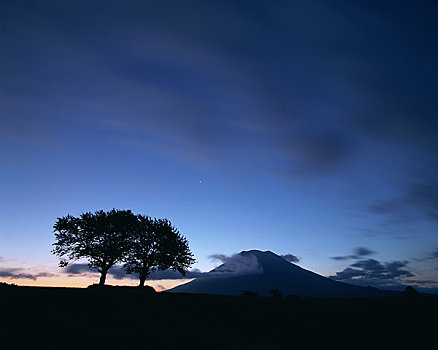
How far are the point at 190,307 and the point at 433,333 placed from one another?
1776cm

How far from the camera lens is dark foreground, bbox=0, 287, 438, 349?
1759 cm

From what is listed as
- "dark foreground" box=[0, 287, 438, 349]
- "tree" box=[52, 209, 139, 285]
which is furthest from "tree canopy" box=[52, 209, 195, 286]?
"dark foreground" box=[0, 287, 438, 349]

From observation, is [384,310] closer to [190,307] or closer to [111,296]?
[190,307]

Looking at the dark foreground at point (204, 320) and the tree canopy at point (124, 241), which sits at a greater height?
the tree canopy at point (124, 241)

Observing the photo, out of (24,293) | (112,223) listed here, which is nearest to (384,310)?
(24,293)

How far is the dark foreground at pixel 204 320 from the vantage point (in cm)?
1759

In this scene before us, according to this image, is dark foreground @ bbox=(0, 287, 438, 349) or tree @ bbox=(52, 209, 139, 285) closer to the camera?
dark foreground @ bbox=(0, 287, 438, 349)

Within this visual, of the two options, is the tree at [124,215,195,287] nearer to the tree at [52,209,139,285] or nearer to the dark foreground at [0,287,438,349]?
the tree at [52,209,139,285]

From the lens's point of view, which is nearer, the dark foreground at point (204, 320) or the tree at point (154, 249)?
the dark foreground at point (204, 320)

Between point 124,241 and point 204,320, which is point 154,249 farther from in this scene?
point 204,320

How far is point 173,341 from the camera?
1783 centimetres

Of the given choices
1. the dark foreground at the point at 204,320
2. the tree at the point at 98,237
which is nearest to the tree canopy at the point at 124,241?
the tree at the point at 98,237

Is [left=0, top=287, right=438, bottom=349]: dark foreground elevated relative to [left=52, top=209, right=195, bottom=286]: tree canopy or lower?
lower

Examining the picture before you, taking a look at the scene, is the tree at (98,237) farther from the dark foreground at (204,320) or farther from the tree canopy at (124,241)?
the dark foreground at (204,320)
